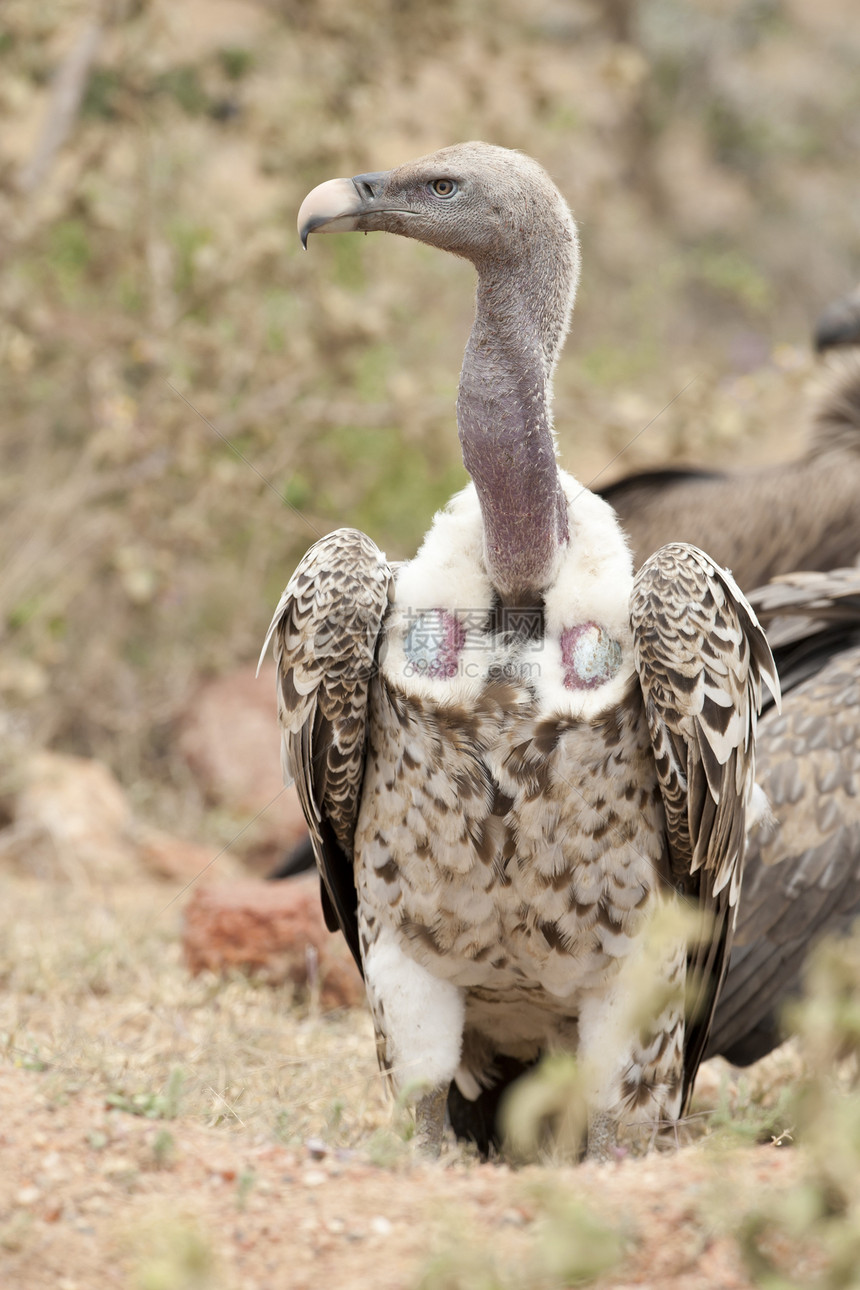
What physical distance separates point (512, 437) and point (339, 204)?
635mm

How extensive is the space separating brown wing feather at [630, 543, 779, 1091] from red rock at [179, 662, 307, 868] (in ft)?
12.4

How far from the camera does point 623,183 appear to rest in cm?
1730

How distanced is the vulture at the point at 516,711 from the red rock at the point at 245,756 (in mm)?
3565

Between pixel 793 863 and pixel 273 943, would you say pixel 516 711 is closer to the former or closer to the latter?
pixel 793 863

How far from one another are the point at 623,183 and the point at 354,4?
9.31 m

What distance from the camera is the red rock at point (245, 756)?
23.5 ft

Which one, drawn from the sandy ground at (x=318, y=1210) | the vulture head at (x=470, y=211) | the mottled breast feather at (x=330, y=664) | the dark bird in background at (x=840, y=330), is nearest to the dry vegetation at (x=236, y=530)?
the sandy ground at (x=318, y=1210)

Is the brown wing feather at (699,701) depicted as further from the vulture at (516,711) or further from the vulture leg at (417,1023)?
the vulture leg at (417,1023)

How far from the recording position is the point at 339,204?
330 cm

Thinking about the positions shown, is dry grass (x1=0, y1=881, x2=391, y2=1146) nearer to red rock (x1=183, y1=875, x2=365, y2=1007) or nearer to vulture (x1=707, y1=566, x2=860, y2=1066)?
red rock (x1=183, y1=875, x2=365, y2=1007)

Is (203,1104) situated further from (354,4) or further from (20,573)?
(354,4)

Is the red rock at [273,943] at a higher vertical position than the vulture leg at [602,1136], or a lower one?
higher

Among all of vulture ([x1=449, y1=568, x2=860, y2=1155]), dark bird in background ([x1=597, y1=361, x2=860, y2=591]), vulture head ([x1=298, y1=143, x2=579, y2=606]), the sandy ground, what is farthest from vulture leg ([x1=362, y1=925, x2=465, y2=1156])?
dark bird in background ([x1=597, y1=361, x2=860, y2=591])

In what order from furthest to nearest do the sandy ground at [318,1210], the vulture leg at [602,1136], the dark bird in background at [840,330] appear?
1. the dark bird in background at [840,330]
2. the vulture leg at [602,1136]
3. the sandy ground at [318,1210]
